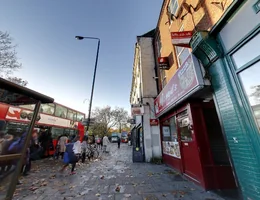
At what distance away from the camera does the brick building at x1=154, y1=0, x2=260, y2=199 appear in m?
2.67

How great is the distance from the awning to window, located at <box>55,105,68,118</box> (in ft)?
32.4

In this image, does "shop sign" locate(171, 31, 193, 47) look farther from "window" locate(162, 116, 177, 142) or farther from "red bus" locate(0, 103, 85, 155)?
"red bus" locate(0, 103, 85, 155)

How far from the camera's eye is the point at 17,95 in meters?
2.32

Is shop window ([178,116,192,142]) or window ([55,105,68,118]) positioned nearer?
shop window ([178,116,192,142])

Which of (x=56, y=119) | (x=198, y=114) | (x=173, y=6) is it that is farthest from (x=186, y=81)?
(x=56, y=119)

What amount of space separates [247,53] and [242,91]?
2.74 ft

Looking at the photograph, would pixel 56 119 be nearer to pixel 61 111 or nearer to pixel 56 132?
pixel 61 111

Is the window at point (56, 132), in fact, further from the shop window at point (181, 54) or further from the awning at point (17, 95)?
the shop window at point (181, 54)

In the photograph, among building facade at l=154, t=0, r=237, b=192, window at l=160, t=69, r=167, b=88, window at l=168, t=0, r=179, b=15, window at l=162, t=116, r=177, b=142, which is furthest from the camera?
window at l=160, t=69, r=167, b=88

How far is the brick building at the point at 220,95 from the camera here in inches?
105

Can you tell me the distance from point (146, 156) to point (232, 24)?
7.95 m

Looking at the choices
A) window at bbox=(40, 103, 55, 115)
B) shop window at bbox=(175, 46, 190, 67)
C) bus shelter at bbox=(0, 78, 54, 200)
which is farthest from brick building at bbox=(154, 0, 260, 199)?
window at bbox=(40, 103, 55, 115)

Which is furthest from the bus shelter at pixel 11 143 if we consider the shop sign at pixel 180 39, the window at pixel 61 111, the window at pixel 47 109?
the window at pixel 61 111

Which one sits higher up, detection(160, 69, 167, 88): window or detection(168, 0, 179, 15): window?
detection(168, 0, 179, 15): window
